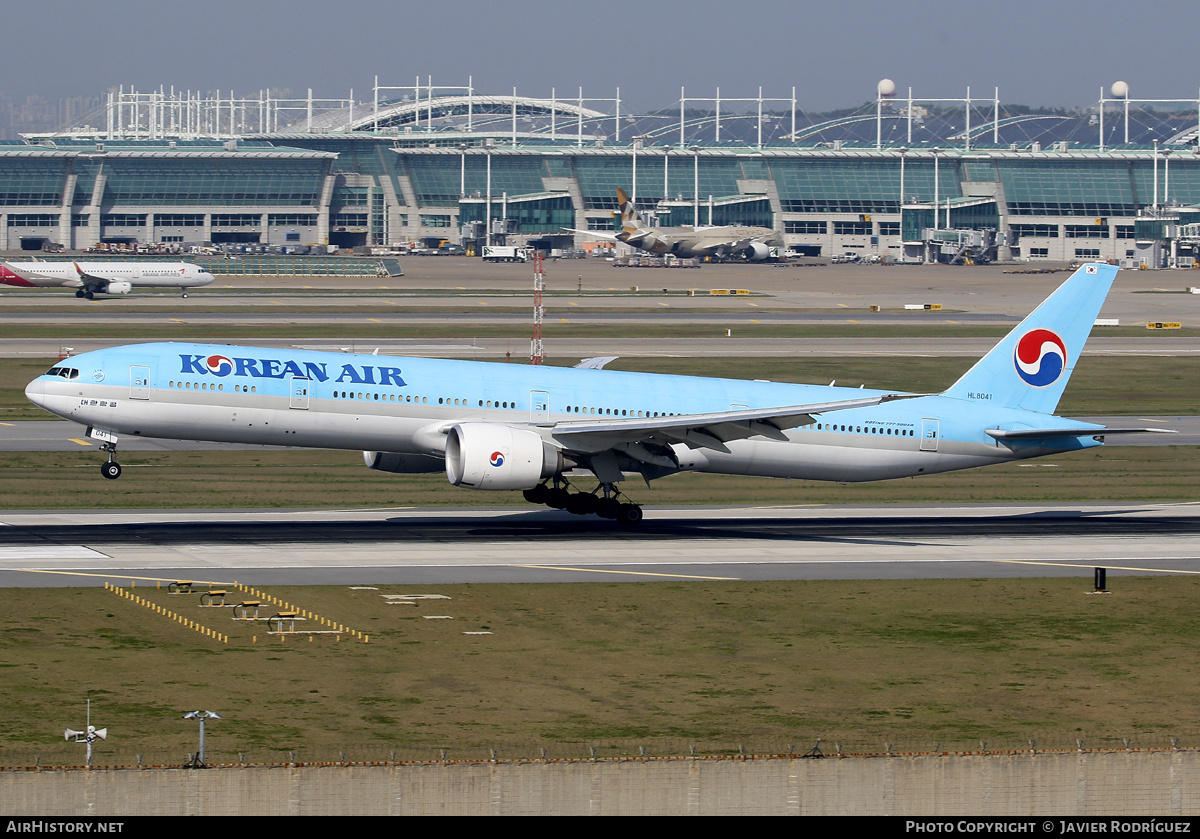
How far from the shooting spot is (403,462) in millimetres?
50344

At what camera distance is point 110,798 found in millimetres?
23750

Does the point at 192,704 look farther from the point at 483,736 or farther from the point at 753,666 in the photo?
the point at 753,666

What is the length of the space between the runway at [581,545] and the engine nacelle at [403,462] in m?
2.03

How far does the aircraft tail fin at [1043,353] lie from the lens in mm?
53125

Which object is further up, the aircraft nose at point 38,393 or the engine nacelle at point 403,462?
the aircraft nose at point 38,393

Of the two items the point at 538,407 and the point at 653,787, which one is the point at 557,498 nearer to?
the point at 538,407

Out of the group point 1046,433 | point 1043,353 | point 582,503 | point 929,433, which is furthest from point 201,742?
point 1043,353

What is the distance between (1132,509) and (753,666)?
1122 inches

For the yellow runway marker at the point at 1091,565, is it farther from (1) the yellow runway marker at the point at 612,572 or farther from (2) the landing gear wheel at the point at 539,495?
(2) the landing gear wheel at the point at 539,495

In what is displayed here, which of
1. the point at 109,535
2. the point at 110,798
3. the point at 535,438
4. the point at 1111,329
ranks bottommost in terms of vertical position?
the point at 110,798

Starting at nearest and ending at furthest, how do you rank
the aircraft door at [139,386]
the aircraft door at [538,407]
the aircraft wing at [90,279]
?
the aircraft door at [139,386] < the aircraft door at [538,407] < the aircraft wing at [90,279]

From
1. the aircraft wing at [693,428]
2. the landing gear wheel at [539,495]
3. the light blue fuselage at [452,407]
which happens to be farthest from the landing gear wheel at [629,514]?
the aircraft wing at [693,428]

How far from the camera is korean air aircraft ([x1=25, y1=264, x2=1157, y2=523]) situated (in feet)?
155

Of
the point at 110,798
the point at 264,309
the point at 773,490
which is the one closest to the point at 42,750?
the point at 110,798
